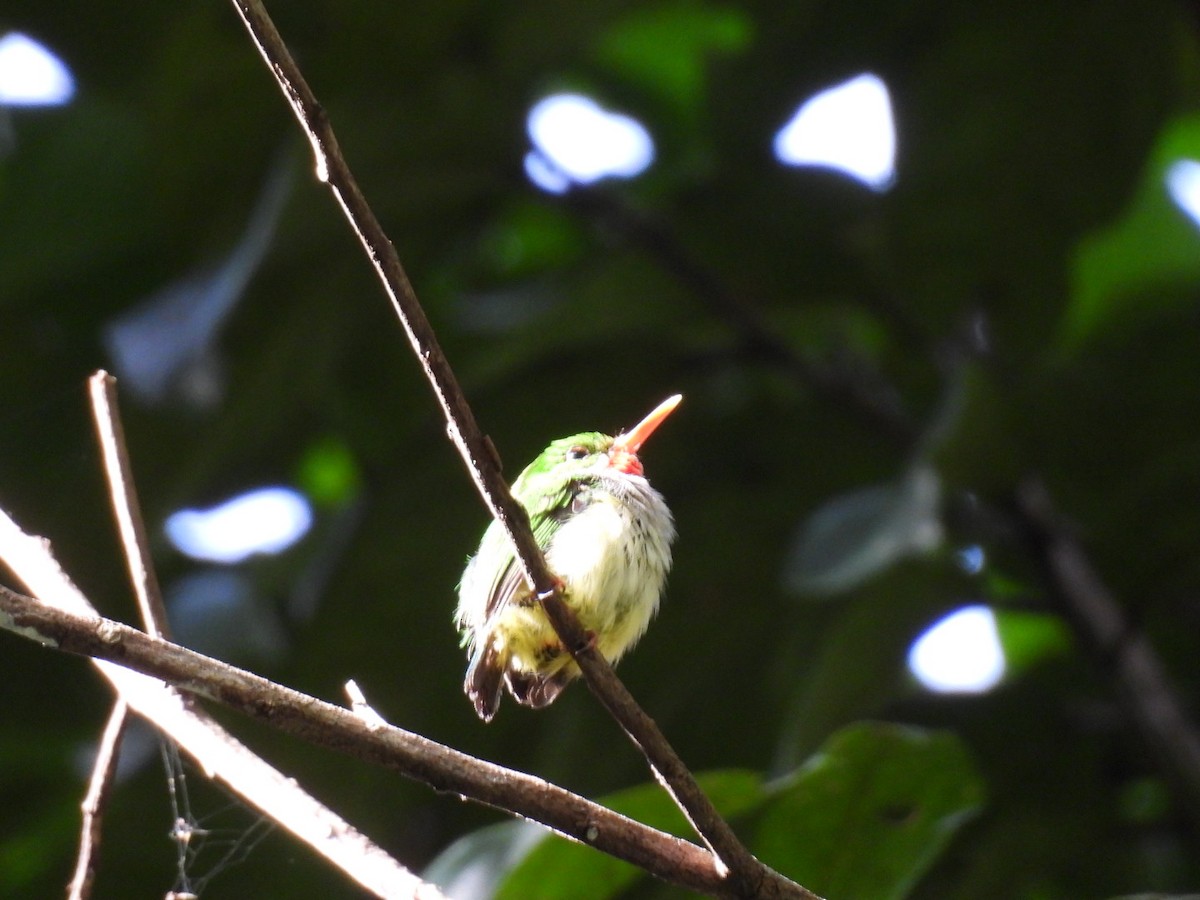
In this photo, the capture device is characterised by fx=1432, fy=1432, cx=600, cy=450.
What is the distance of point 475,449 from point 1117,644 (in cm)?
223

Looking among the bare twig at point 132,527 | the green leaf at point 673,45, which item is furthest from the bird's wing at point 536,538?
the green leaf at point 673,45

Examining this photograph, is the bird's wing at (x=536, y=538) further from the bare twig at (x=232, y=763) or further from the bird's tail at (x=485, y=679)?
the bare twig at (x=232, y=763)

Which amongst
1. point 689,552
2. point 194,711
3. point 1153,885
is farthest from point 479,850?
point 1153,885

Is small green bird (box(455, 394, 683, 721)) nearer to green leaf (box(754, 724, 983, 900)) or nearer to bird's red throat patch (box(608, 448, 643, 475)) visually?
bird's red throat patch (box(608, 448, 643, 475))

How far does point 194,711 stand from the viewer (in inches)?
66.1

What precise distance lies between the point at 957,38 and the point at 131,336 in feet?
7.19

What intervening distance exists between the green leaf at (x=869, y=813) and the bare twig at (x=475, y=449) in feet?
3.29

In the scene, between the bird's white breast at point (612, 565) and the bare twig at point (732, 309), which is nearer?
the bird's white breast at point (612, 565)

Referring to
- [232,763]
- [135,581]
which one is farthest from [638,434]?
[232,763]

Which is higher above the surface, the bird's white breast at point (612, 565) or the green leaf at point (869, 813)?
the bird's white breast at point (612, 565)

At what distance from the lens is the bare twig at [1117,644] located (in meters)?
3.12

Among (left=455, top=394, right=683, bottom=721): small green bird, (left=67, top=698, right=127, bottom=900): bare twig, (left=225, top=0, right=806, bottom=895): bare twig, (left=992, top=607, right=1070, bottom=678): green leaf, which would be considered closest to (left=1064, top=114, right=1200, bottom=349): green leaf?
(left=992, top=607, right=1070, bottom=678): green leaf

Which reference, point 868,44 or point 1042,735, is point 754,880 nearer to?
point 1042,735

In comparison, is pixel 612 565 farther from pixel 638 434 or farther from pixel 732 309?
pixel 732 309
